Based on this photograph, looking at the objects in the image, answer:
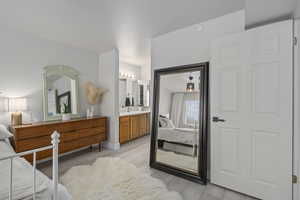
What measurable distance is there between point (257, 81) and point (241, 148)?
0.87 metres

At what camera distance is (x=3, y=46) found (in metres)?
2.49

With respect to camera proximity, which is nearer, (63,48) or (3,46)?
(3,46)

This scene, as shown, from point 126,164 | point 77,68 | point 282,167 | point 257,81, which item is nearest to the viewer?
point 282,167

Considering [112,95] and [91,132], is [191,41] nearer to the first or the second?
[112,95]

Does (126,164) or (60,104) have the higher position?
(60,104)

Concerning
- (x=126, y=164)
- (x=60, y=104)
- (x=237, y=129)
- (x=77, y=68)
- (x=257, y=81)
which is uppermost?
(x=77, y=68)

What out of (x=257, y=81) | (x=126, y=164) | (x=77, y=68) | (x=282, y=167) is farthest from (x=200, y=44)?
(x=77, y=68)

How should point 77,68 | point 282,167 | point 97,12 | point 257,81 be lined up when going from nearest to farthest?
point 282,167 < point 257,81 < point 97,12 < point 77,68

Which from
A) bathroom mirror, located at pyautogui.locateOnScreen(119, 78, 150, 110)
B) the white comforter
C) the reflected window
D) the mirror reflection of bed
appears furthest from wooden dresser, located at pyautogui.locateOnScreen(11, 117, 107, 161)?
the reflected window

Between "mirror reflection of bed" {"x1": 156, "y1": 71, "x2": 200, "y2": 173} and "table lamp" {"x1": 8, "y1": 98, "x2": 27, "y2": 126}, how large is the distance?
237 cm

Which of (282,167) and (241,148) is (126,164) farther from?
(282,167)

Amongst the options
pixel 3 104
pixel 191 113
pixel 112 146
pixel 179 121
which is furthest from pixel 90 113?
pixel 191 113

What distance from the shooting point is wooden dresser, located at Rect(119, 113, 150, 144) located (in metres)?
3.93

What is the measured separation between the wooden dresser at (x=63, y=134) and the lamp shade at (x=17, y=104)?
35 cm
